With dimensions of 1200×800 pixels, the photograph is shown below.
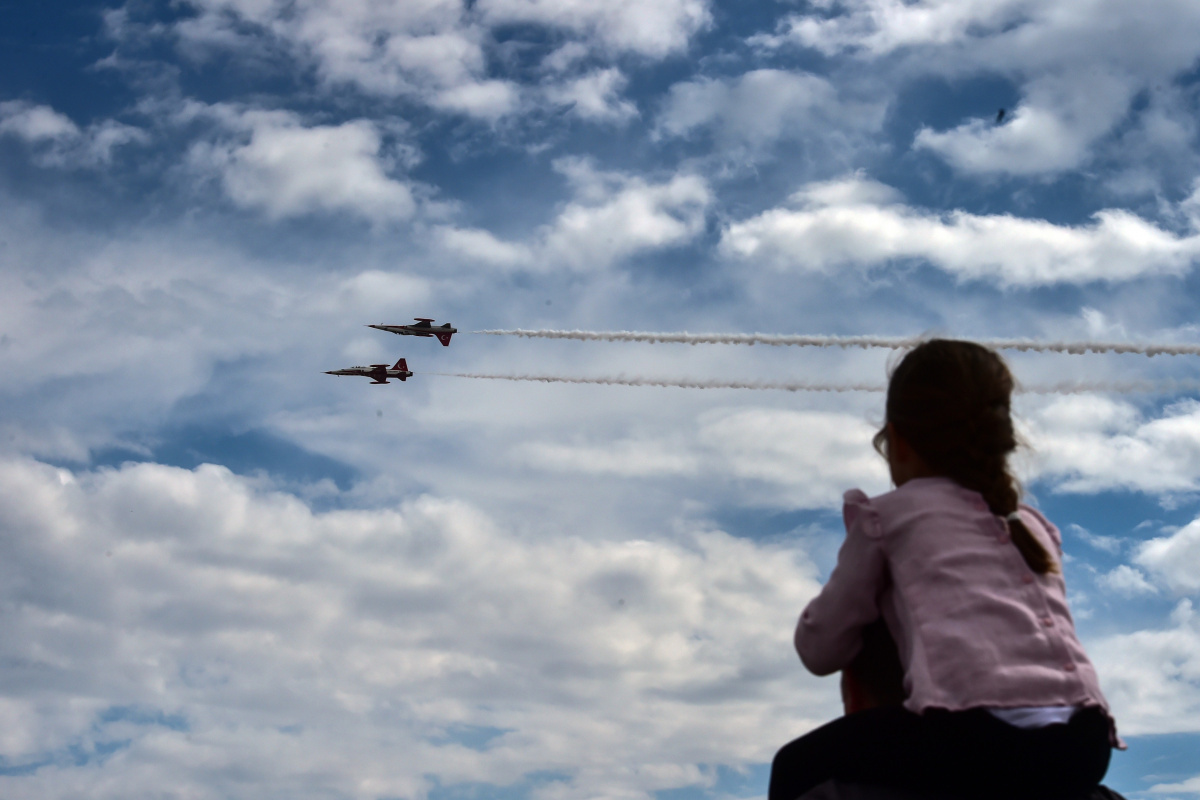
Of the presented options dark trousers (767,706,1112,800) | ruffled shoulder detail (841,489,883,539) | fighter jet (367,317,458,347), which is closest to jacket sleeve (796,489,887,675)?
ruffled shoulder detail (841,489,883,539)

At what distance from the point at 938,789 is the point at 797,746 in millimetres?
813

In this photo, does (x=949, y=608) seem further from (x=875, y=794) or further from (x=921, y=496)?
(x=875, y=794)

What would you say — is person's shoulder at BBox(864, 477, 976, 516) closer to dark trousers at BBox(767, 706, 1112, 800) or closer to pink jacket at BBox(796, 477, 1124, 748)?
pink jacket at BBox(796, 477, 1124, 748)

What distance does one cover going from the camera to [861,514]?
5.95m

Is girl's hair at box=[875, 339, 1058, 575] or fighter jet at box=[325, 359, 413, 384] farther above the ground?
fighter jet at box=[325, 359, 413, 384]

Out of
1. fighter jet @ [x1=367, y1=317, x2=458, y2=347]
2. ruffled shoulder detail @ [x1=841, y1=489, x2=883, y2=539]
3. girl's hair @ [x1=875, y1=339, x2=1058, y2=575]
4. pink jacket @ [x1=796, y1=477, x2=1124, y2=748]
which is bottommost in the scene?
pink jacket @ [x1=796, y1=477, x2=1124, y2=748]

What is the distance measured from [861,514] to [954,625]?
32.4 inches

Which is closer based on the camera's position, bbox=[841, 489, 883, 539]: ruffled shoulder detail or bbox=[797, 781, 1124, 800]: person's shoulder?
bbox=[797, 781, 1124, 800]: person's shoulder

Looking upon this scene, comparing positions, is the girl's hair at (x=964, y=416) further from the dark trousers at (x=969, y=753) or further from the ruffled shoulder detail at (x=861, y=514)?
the dark trousers at (x=969, y=753)

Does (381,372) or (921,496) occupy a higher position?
(381,372)

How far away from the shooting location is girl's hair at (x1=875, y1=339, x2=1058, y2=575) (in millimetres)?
6105

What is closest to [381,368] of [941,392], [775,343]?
[775,343]

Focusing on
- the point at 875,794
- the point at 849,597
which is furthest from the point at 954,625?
the point at 875,794

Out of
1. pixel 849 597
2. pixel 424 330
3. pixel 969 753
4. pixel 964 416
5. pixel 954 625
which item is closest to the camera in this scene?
pixel 969 753
